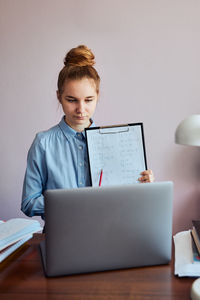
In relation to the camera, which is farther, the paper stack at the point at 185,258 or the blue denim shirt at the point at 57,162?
the blue denim shirt at the point at 57,162

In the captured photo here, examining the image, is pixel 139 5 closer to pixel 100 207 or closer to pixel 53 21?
pixel 53 21

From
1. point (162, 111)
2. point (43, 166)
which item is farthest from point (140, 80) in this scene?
point (43, 166)

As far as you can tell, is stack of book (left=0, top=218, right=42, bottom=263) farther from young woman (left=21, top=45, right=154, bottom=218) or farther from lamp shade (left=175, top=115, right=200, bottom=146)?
lamp shade (left=175, top=115, right=200, bottom=146)

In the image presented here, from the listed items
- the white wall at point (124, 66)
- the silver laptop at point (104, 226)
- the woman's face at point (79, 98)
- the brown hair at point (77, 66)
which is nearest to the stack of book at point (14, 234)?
the silver laptop at point (104, 226)

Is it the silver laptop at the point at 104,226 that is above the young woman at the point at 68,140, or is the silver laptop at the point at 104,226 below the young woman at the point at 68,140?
below

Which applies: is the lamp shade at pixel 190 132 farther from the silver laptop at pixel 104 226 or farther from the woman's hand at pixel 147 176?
the woman's hand at pixel 147 176

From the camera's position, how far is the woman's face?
58.3 inches

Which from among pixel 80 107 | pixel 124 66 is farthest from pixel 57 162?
pixel 124 66

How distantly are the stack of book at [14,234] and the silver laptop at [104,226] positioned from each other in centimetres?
20

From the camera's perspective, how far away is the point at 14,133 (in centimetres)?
275

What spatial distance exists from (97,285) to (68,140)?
796mm

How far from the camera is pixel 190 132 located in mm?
877

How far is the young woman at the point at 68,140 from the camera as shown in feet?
4.91

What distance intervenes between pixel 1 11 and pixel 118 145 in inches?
75.9
